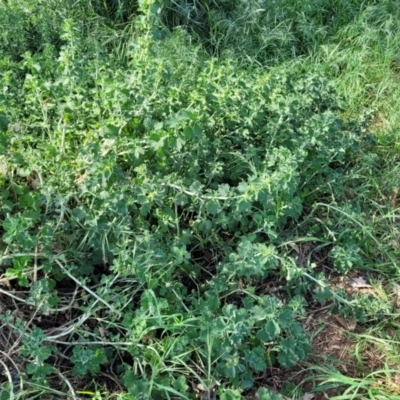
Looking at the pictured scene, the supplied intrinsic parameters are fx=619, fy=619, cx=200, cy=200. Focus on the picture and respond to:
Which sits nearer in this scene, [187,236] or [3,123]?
[3,123]

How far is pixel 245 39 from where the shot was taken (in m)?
4.02

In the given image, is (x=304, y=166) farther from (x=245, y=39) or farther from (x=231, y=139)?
(x=245, y=39)

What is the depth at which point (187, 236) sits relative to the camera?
102 inches

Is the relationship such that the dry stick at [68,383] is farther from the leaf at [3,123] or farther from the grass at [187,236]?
the leaf at [3,123]

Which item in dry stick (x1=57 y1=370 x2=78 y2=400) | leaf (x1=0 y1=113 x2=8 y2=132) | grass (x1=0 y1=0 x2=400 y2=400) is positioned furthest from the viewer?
leaf (x1=0 y1=113 x2=8 y2=132)

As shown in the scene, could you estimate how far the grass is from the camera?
2.26 metres

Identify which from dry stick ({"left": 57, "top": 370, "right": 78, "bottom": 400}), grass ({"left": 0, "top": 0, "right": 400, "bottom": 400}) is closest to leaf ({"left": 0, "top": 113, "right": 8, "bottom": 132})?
grass ({"left": 0, "top": 0, "right": 400, "bottom": 400})

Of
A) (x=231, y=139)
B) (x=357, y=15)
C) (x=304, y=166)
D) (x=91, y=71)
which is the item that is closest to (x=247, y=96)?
(x=231, y=139)

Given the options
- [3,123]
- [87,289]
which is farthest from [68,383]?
[3,123]

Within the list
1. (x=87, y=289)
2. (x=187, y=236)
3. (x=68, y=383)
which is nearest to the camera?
(x=68, y=383)

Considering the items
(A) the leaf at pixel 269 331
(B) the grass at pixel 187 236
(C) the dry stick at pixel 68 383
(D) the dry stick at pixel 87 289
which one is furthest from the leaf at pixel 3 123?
(A) the leaf at pixel 269 331

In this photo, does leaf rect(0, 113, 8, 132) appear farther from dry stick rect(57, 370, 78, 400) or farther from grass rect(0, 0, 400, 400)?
dry stick rect(57, 370, 78, 400)

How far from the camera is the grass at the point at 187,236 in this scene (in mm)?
2260

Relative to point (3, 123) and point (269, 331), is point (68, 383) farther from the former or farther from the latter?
Answer: point (3, 123)
